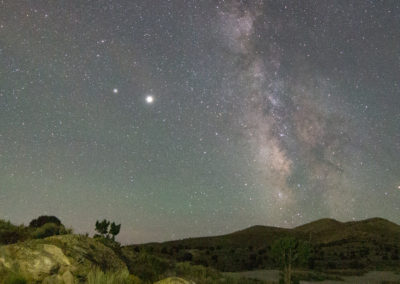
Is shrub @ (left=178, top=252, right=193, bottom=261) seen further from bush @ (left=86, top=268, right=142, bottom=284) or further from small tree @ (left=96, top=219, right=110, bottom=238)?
bush @ (left=86, top=268, right=142, bottom=284)

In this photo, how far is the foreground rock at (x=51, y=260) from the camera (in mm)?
8546

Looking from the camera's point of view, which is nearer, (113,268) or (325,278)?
(113,268)

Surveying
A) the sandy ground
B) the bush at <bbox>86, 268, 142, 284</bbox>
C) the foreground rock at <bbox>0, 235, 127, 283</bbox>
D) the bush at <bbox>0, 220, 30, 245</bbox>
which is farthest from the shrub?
the bush at <bbox>86, 268, 142, 284</bbox>

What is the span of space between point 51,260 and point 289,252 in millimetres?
17063

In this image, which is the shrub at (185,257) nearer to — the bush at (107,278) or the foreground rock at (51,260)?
the foreground rock at (51,260)

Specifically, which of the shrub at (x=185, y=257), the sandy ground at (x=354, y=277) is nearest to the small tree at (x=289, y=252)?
the sandy ground at (x=354, y=277)

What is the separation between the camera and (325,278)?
28188 millimetres

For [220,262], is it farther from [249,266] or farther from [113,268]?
[113,268]

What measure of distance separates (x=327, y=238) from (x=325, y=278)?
73.3m

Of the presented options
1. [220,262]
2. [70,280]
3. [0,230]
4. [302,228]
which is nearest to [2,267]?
[70,280]

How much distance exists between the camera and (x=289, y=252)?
22.5 metres

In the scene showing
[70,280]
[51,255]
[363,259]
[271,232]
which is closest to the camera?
[70,280]

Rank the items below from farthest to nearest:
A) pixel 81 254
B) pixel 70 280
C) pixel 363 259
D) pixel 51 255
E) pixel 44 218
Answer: pixel 363 259 → pixel 44 218 → pixel 81 254 → pixel 51 255 → pixel 70 280

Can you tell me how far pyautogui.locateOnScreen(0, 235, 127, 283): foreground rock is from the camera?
855cm
